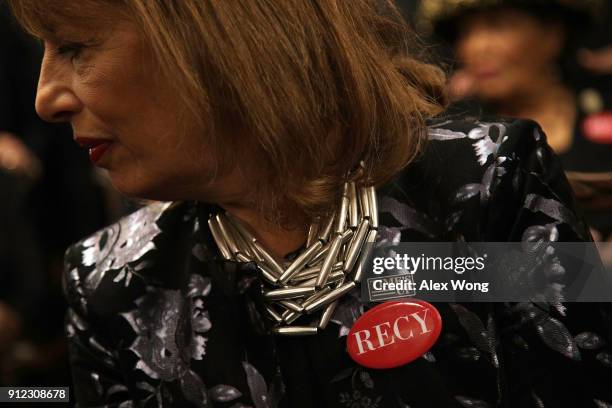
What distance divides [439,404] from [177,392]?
0.92ft

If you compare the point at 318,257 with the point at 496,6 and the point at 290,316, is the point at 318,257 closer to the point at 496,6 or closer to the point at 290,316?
the point at 290,316

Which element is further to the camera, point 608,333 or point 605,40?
point 605,40

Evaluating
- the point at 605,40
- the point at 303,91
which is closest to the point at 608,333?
the point at 303,91

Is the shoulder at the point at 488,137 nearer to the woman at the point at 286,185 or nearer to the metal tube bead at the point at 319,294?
the woman at the point at 286,185

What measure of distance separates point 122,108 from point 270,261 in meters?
0.22

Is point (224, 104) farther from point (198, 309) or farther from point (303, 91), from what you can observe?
point (198, 309)

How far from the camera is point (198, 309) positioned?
1.00 metres

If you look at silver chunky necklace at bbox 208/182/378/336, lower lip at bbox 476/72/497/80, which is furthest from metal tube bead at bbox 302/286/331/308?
lower lip at bbox 476/72/497/80

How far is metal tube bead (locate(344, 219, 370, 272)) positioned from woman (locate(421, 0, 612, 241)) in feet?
4.28

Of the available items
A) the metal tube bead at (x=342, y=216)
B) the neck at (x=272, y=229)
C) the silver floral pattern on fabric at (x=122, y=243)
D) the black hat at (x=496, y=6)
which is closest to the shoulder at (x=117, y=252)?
the silver floral pattern on fabric at (x=122, y=243)

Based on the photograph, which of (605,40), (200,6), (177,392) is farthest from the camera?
(605,40)

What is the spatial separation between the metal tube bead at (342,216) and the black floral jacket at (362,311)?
0.13 feet

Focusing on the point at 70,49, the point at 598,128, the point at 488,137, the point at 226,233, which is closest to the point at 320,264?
the point at 226,233

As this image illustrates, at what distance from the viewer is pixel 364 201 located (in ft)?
3.22
